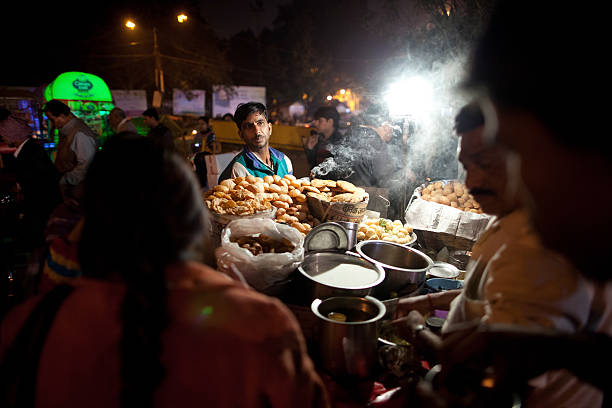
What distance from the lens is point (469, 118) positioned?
1685 millimetres

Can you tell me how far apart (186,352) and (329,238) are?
2.06 meters

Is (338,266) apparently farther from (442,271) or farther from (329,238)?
(442,271)

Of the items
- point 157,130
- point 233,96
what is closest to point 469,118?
point 157,130

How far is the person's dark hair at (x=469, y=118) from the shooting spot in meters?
1.63

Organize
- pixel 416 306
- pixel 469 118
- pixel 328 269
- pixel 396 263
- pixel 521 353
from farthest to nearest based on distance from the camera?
pixel 396 263, pixel 328 269, pixel 416 306, pixel 469 118, pixel 521 353

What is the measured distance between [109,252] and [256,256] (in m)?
1.36

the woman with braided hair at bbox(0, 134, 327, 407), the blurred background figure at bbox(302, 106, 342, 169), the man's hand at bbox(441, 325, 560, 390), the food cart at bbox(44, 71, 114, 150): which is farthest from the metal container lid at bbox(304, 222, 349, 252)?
the food cart at bbox(44, 71, 114, 150)

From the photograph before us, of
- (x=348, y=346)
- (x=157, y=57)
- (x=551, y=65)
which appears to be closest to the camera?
(x=551, y=65)

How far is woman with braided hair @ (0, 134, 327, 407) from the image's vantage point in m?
1.07

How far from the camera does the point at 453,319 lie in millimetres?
1699

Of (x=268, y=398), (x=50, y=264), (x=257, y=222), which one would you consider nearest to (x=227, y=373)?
(x=268, y=398)

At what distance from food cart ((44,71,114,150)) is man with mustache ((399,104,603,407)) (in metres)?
12.5

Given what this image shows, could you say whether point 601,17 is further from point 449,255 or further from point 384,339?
point 449,255

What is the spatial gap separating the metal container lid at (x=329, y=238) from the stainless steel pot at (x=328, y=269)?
12cm
